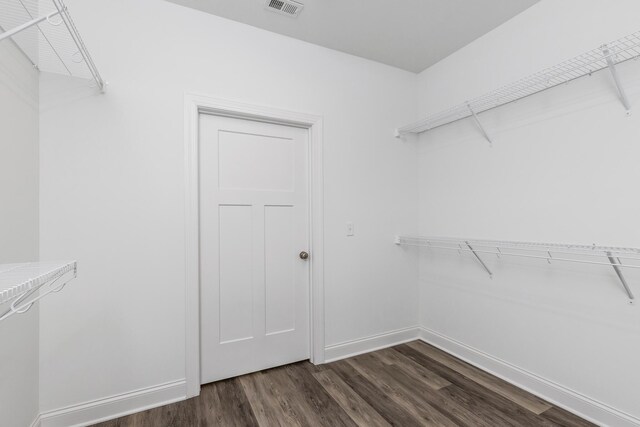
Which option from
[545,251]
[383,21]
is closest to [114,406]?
[545,251]

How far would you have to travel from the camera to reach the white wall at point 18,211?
1.34 meters

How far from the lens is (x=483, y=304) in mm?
2334

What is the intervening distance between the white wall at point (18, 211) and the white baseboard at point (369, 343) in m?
1.81

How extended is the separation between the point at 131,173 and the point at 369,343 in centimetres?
225

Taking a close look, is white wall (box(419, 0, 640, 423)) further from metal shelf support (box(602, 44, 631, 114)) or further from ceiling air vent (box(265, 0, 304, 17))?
ceiling air vent (box(265, 0, 304, 17))

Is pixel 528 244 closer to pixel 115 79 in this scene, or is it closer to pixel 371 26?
pixel 371 26

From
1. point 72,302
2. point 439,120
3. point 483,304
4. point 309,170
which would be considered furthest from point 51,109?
point 483,304

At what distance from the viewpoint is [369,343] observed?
2621 millimetres

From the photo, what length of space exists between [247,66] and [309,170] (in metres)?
0.89

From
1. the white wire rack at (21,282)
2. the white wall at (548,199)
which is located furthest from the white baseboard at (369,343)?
the white wire rack at (21,282)

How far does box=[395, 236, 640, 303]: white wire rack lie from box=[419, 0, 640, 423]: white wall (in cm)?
6

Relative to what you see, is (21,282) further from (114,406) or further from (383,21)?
(383,21)

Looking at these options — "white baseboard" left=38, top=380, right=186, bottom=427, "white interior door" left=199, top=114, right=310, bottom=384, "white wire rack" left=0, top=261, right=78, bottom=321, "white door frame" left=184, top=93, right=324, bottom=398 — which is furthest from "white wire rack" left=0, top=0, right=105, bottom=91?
"white baseboard" left=38, top=380, right=186, bottom=427

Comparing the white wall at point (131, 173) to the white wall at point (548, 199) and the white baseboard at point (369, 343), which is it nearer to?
the white baseboard at point (369, 343)
